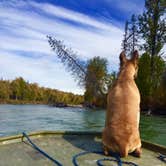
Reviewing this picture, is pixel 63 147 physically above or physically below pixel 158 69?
below

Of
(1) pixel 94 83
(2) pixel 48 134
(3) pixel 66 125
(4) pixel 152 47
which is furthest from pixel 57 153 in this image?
(4) pixel 152 47

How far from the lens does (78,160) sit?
19.2ft

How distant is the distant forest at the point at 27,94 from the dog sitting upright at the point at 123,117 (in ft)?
377

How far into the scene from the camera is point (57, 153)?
6324mm

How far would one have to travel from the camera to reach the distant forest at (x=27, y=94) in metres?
125

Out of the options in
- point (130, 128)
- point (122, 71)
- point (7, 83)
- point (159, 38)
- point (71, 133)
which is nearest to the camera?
point (130, 128)

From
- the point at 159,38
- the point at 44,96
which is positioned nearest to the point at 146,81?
the point at 159,38

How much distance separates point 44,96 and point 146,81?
94.1m

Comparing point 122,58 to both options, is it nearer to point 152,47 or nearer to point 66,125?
point 66,125

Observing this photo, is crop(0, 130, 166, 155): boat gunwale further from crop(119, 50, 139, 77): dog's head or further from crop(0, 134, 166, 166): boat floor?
crop(119, 50, 139, 77): dog's head

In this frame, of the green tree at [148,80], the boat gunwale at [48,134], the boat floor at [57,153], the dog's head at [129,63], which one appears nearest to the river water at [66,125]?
the boat gunwale at [48,134]

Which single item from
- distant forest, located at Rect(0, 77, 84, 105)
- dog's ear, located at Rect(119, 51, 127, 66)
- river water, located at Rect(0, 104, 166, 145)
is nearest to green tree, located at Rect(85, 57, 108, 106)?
dog's ear, located at Rect(119, 51, 127, 66)

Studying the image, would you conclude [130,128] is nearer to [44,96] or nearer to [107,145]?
[107,145]

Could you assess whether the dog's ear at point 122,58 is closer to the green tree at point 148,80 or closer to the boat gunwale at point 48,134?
the boat gunwale at point 48,134
